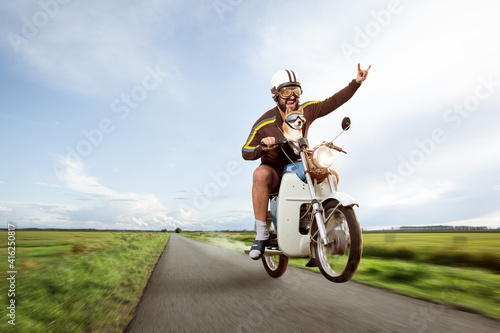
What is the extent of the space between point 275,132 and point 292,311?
2220mm

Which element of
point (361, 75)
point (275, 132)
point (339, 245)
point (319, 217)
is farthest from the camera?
point (275, 132)

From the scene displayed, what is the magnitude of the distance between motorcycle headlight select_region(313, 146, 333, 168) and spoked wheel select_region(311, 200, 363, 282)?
41 centimetres

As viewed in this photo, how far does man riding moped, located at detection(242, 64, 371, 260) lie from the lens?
3.82m

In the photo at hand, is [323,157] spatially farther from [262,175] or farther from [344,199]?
[262,175]

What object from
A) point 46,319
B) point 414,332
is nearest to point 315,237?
point 414,332

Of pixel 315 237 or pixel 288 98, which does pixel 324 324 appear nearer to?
pixel 315 237

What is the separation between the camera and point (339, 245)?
2877mm

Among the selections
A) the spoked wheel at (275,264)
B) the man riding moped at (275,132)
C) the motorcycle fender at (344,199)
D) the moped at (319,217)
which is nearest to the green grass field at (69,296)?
the man riding moped at (275,132)

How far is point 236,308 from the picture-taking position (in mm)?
2814

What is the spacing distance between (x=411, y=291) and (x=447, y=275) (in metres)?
1.80

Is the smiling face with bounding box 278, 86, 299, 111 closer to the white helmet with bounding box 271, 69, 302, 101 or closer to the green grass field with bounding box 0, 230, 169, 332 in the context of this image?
the white helmet with bounding box 271, 69, 302, 101

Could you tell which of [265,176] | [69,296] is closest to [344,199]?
[265,176]

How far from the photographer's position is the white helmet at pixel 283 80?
3.83 m

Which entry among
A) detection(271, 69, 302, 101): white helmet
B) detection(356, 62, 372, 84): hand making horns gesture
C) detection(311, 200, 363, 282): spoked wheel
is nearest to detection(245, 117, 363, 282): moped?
detection(311, 200, 363, 282): spoked wheel
